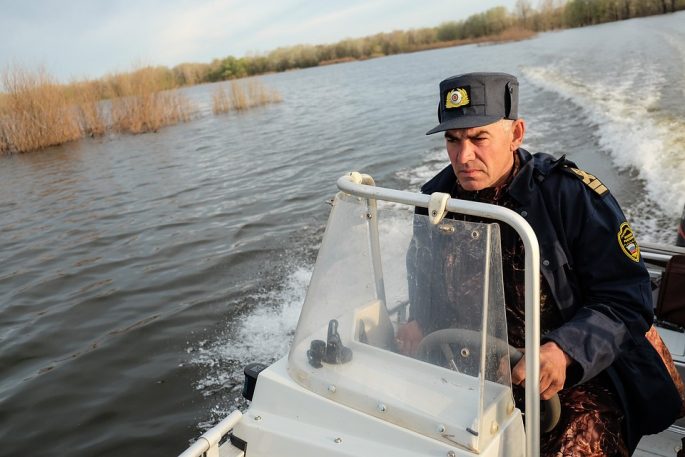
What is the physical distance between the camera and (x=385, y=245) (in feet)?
5.92

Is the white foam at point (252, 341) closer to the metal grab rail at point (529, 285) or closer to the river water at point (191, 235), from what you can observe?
the river water at point (191, 235)

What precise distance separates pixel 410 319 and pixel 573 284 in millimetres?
613

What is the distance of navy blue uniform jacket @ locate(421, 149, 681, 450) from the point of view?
172 cm

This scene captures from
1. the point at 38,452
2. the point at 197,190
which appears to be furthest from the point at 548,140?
the point at 38,452

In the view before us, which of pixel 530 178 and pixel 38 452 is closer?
pixel 530 178

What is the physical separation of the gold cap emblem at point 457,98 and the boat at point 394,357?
0.41 metres

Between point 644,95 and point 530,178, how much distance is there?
12.2 metres

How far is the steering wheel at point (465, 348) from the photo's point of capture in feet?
4.84

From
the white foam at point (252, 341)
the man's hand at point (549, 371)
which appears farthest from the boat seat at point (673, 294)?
the white foam at point (252, 341)

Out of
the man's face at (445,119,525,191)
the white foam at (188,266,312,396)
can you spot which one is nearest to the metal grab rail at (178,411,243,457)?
the man's face at (445,119,525,191)

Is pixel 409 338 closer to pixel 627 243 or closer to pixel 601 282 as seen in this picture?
pixel 601 282

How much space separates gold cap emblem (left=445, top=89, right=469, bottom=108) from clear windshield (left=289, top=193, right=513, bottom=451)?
46 cm

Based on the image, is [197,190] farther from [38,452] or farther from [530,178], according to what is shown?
[530,178]

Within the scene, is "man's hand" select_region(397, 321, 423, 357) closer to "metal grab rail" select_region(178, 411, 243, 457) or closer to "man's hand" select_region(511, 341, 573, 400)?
"man's hand" select_region(511, 341, 573, 400)
